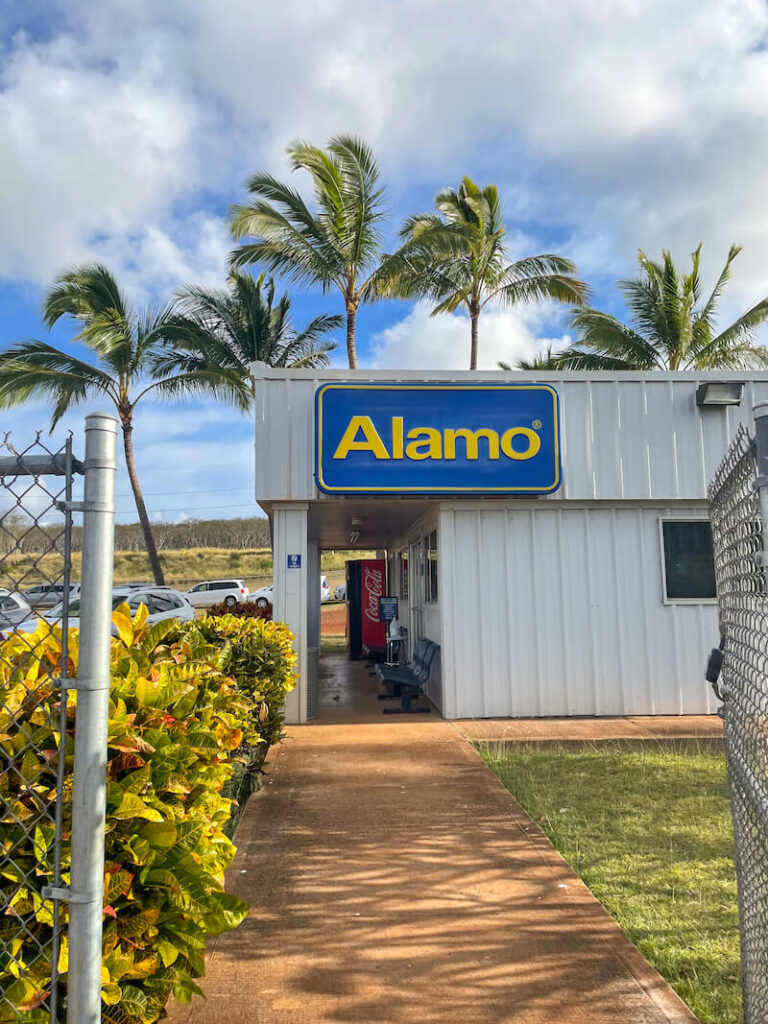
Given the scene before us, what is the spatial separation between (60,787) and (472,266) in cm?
1863

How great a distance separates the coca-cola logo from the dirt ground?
9.62 metres

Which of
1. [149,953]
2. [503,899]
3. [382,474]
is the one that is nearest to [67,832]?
[149,953]

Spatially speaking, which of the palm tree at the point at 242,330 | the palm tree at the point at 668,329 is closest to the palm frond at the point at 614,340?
the palm tree at the point at 668,329

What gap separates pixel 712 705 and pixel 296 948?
7267 mm

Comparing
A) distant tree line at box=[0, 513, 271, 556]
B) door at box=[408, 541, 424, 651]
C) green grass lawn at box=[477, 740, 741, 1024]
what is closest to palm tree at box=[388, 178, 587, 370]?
door at box=[408, 541, 424, 651]

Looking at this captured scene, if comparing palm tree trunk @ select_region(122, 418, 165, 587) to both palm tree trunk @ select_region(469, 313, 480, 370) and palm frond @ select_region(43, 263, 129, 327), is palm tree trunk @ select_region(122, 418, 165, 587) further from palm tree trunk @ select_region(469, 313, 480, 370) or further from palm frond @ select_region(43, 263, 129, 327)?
palm tree trunk @ select_region(469, 313, 480, 370)

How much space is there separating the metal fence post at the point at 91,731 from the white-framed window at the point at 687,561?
8358 millimetres

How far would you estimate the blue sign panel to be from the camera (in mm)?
8508

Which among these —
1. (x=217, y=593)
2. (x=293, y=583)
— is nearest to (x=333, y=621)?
(x=217, y=593)

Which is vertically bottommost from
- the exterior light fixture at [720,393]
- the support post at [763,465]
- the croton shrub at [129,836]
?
the croton shrub at [129,836]

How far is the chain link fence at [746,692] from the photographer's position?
7.62 ft

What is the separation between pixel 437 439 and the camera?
340 inches

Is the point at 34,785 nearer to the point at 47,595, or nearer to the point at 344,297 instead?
the point at 47,595

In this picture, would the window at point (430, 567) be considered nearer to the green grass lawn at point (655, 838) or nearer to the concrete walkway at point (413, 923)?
the green grass lawn at point (655, 838)
